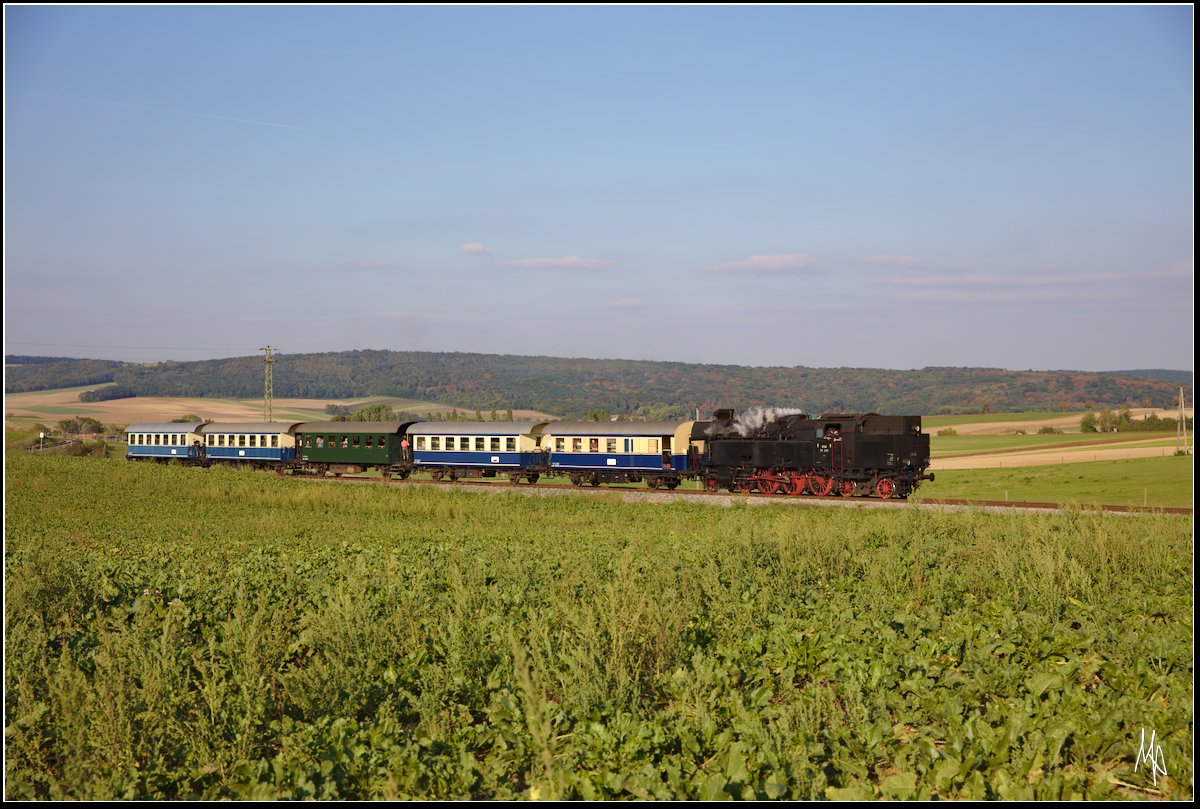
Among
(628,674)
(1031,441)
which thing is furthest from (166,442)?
(1031,441)

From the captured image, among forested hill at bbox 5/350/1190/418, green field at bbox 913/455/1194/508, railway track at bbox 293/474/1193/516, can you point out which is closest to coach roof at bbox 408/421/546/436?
railway track at bbox 293/474/1193/516

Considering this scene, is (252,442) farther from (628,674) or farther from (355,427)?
(628,674)

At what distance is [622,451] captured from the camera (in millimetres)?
41469

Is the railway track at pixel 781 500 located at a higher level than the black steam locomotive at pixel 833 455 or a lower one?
lower

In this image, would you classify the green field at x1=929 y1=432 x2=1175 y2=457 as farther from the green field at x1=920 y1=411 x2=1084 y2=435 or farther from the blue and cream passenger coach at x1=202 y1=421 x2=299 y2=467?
the blue and cream passenger coach at x1=202 y1=421 x2=299 y2=467

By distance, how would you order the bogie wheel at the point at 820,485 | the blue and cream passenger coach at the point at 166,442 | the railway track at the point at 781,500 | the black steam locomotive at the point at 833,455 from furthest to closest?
1. the blue and cream passenger coach at the point at 166,442
2. the bogie wheel at the point at 820,485
3. the black steam locomotive at the point at 833,455
4. the railway track at the point at 781,500

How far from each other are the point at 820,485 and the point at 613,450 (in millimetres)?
10922

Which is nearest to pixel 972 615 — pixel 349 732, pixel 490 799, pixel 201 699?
pixel 490 799

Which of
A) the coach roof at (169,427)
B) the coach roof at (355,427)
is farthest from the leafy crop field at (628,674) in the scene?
the coach roof at (169,427)

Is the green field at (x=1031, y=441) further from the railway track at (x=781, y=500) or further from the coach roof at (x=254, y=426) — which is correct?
the coach roof at (x=254, y=426)

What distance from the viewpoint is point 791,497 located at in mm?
34625

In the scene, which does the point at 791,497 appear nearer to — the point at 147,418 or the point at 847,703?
the point at 847,703

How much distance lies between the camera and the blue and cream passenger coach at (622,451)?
1583 inches

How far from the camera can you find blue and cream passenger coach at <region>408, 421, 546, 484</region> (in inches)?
1757
